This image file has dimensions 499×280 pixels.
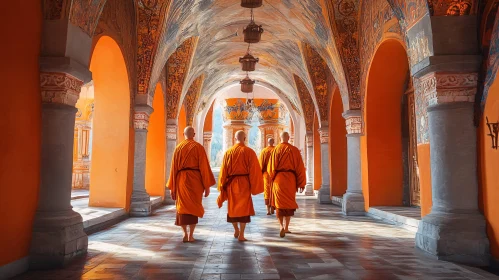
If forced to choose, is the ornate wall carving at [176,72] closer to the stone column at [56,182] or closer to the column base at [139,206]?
the column base at [139,206]

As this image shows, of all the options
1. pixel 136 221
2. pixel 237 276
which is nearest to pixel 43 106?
pixel 237 276

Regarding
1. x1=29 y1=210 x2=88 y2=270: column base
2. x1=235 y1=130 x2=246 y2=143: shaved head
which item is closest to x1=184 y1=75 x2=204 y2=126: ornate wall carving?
x1=235 y1=130 x2=246 y2=143: shaved head

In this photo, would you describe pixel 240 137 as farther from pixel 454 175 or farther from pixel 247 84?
pixel 247 84

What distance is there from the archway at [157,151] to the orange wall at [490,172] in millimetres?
10020

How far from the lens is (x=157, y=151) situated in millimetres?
13164

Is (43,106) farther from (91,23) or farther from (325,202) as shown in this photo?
(325,202)

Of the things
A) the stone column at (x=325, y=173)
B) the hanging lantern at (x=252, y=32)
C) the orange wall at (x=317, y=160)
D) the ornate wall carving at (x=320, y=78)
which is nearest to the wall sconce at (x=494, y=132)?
the hanging lantern at (x=252, y=32)

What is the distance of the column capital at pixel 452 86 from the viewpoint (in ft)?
15.4

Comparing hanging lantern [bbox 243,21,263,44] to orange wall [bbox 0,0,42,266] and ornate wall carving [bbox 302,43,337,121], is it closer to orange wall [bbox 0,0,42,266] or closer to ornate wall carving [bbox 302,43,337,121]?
ornate wall carving [bbox 302,43,337,121]

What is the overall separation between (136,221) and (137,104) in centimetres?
276

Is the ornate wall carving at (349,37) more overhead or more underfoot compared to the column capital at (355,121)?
more overhead

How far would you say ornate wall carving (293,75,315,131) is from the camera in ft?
56.3

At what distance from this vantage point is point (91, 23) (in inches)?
197

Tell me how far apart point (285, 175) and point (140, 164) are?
406cm
